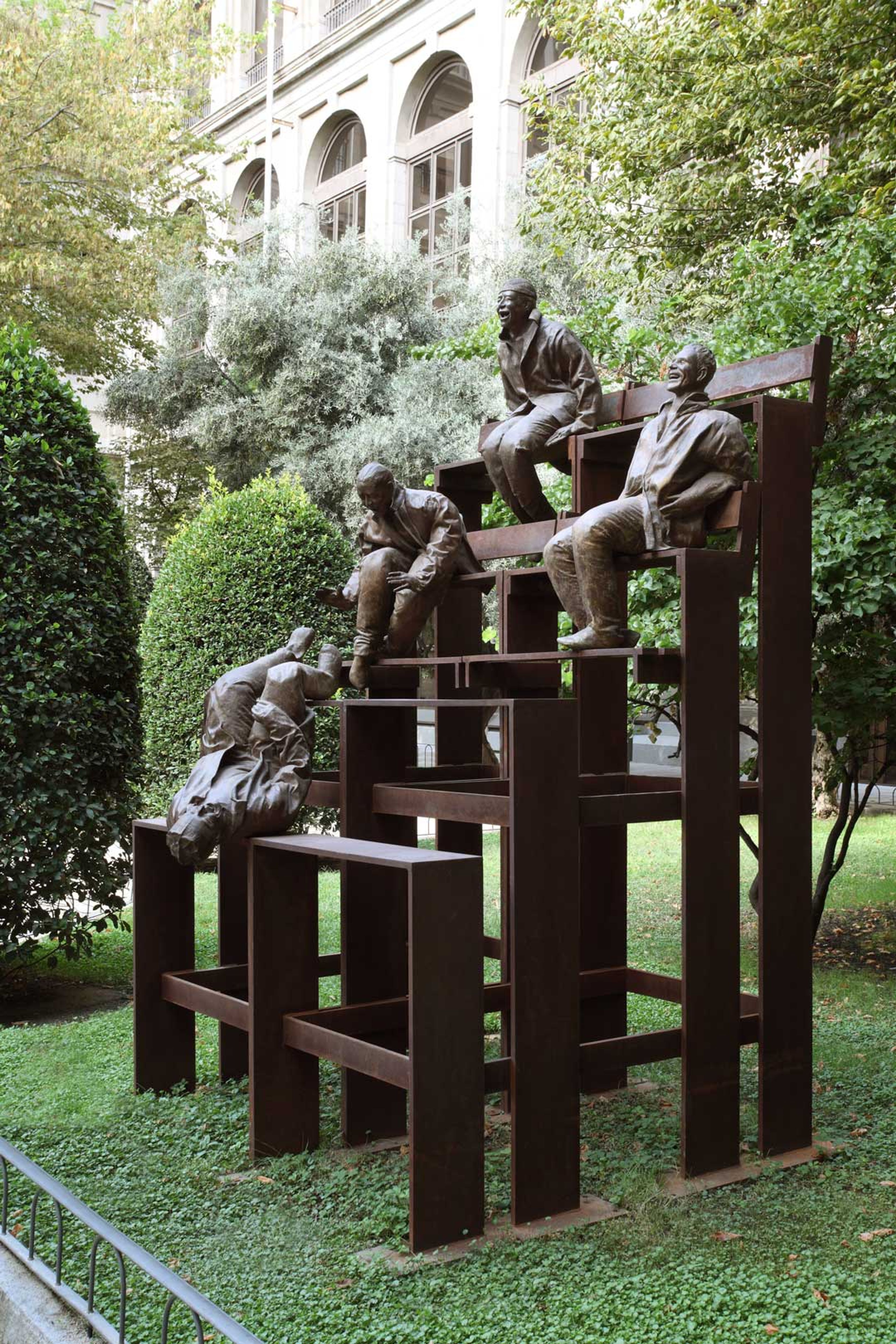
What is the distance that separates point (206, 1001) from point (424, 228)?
25024 mm

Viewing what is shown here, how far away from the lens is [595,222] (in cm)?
1299

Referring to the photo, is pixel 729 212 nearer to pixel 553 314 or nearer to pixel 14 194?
pixel 553 314

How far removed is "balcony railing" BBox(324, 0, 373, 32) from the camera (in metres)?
30.3

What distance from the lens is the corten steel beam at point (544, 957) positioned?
4547 millimetres

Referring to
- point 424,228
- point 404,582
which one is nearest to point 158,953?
point 404,582

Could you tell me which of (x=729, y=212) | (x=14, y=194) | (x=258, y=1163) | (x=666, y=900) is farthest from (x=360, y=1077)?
(x=14, y=194)

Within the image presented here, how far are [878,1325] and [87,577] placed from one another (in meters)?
5.91

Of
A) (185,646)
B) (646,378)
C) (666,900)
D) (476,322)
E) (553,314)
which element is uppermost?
(476,322)

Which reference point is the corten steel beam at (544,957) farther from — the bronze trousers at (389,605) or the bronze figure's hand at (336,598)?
the bronze figure's hand at (336,598)

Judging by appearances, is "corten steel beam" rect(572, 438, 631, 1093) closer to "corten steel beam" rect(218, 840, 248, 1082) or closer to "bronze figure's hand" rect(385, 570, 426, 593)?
"bronze figure's hand" rect(385, 570, 426, 593)

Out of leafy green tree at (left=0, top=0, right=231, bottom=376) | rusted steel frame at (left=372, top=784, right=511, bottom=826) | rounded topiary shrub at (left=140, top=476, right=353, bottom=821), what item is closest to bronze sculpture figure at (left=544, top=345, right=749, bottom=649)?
rusted steel frame at (left=372, top=784, right=511, bottom=826)

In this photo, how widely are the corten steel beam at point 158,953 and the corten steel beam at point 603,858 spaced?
1.93m

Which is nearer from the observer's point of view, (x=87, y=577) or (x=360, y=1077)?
(x=360, y=1077)

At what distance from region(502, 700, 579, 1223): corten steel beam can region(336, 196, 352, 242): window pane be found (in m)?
27.7
